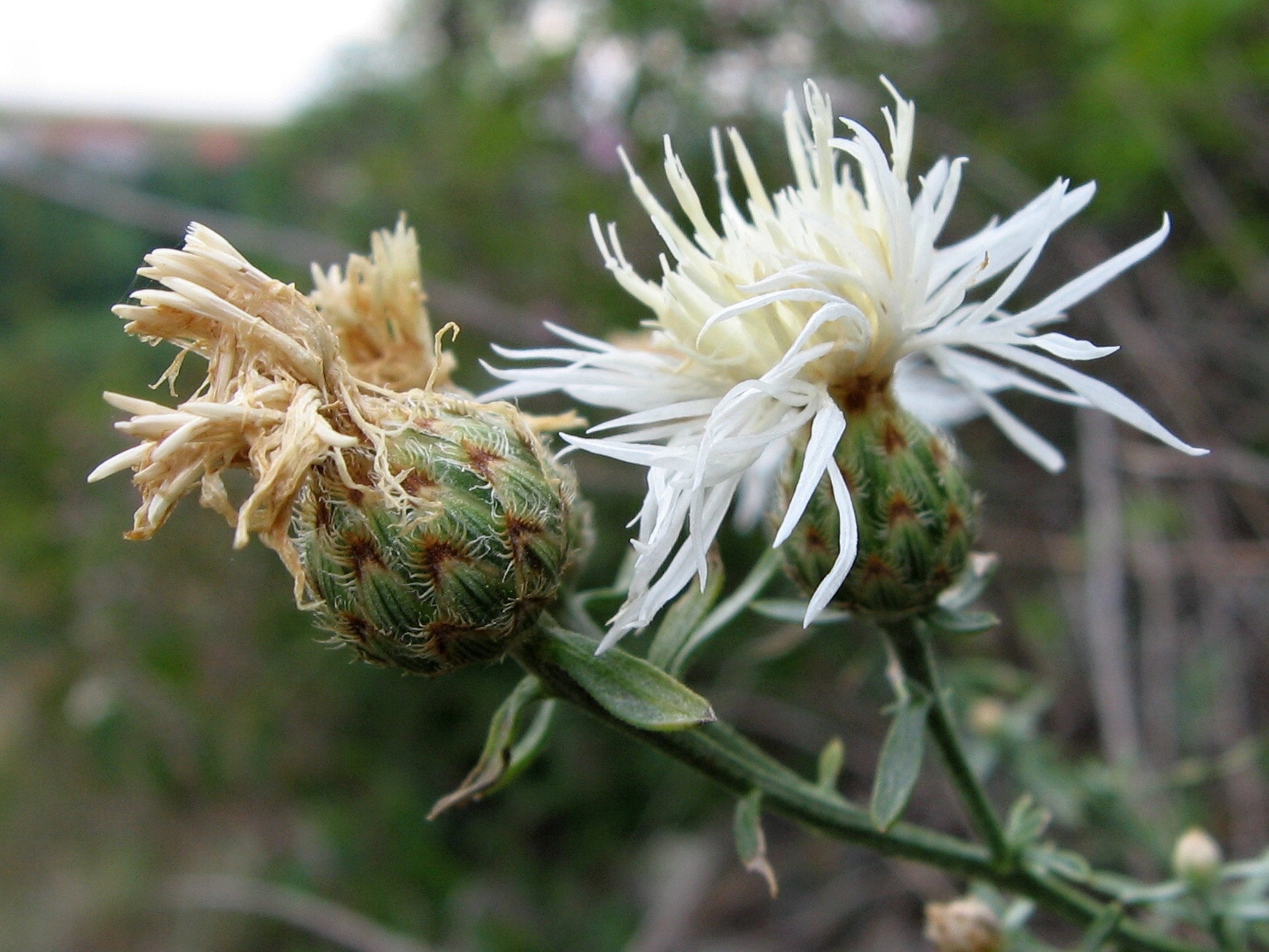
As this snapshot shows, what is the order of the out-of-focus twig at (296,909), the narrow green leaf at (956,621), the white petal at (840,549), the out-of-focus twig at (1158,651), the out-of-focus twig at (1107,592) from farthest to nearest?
the out-of-focus twig at (296,909), the out-of-focus twig at (1158,651), the out-of-focus twig at (1107,592), the narrow green leaf at (956,621), the white petal at (840,549)

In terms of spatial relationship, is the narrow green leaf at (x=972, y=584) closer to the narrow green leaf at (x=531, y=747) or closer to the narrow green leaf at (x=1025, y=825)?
the narrow green leaf at (x=1025, y=825)

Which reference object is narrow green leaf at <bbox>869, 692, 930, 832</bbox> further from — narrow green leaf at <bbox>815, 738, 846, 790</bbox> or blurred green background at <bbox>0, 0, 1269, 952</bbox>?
blurred green background at <bbox>0, 0, 1269, 952</bbox>

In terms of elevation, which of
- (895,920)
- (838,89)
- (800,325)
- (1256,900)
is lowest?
(895,920)

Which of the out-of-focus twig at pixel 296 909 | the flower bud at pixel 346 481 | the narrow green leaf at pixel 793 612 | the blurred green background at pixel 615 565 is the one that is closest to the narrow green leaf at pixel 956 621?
the narrow green leaf at pixel 793 612

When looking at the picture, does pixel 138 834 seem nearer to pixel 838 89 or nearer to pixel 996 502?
pixel 996 502

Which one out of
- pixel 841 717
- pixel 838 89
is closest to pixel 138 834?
pixel 841 717

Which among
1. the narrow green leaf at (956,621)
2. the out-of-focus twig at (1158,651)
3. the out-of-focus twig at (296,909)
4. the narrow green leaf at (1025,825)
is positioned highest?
the narrow green leaf at (956,621)
